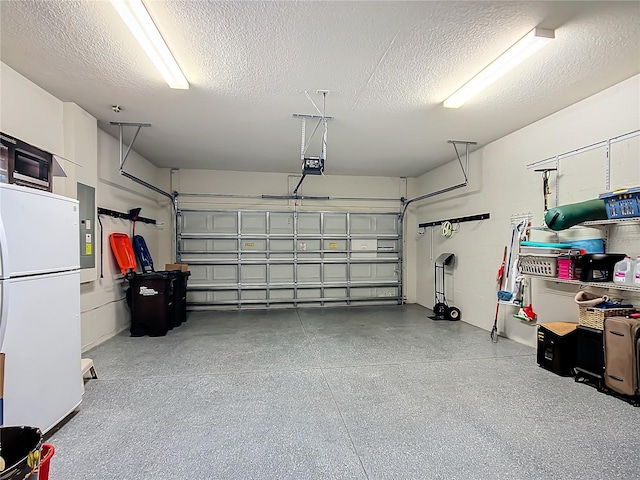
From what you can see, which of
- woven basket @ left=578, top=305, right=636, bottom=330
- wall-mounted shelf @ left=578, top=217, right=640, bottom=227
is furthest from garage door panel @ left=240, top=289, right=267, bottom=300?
wall-mounted shelf @ left=578, top=217, right=640, bottom=227

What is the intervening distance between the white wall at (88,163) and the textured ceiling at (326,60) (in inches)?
7.3

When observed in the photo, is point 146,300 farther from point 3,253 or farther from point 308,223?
point 308,223

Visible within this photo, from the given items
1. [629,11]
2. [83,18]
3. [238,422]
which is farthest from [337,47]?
[238,422]

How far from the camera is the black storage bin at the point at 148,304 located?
458cm

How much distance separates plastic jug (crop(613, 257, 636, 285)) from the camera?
265cm

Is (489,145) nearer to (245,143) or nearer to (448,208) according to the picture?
(448,208)

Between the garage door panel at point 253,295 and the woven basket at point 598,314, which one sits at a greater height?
the woven basket at point 598,314

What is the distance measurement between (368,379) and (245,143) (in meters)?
3.78

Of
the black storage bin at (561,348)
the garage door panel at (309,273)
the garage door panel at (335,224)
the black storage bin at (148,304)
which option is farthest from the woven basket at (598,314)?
the black storage bin at (148,304)

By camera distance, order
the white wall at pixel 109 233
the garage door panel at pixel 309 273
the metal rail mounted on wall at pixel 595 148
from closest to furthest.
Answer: the metal rail mounted on wall at pixel 595 148
the white wall at pixel 109 233
the garage door panel at pixel 309 273

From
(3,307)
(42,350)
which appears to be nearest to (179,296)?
(42,350)

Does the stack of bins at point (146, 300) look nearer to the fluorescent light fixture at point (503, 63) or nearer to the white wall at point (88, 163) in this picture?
the white wall at point (88, 163)

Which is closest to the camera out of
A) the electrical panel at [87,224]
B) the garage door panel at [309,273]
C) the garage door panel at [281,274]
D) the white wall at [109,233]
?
the electrical panel at [87,224]

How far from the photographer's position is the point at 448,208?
19.8 ft
